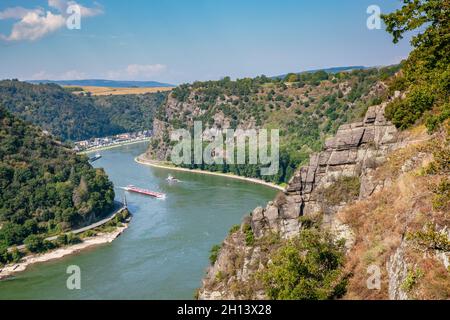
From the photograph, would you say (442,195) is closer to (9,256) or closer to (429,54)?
(429,54)

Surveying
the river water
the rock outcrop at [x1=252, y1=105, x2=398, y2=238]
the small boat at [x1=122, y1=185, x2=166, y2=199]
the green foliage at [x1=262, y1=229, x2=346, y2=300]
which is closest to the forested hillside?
the small boat at [x1=122, y1=185, x2=166, y2=199]

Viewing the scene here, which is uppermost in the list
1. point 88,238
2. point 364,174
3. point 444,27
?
point 444,27

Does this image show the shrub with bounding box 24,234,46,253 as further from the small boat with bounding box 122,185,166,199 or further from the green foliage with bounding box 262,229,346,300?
the green foliage with bounding box 262,229,346,300

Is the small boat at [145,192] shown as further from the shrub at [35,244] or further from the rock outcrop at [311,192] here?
the rock outcrop at [311,192]

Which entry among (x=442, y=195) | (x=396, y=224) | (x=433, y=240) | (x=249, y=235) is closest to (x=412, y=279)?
(x=433, y=240)

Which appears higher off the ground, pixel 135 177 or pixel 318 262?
pixel 318 262

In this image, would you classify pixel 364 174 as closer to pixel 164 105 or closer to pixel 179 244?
pixel 179 244

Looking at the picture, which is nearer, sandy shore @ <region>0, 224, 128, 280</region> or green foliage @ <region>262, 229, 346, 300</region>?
green foliage @ <region>262, 229, 346, 300</region>
